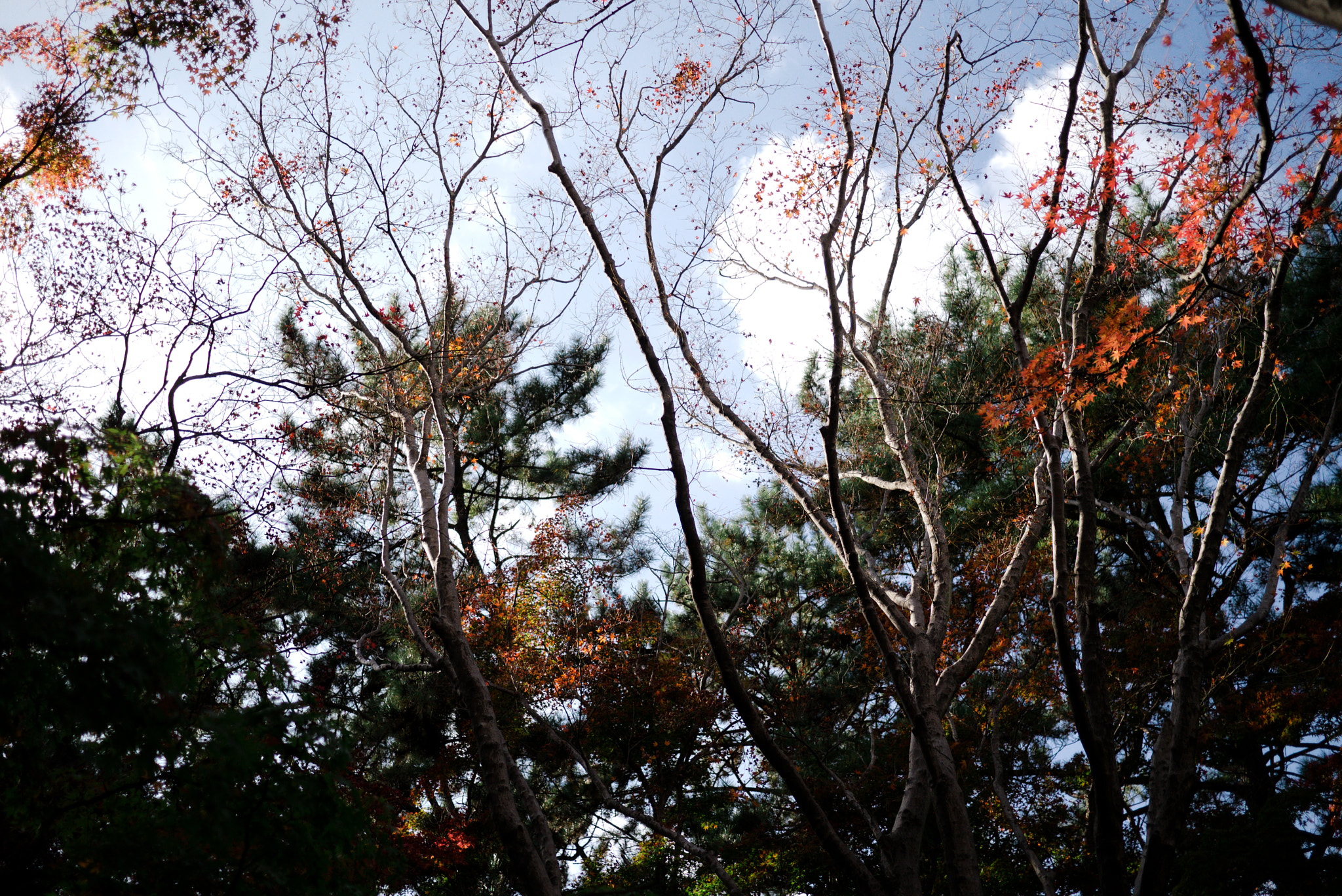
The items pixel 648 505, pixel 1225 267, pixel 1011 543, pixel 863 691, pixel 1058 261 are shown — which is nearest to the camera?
pixel 1225 267

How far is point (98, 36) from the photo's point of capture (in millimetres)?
6566

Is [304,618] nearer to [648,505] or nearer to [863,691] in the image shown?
[648,505]

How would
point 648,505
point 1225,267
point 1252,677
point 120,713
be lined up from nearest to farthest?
point 120,713
point 1225,267
point 1252,677
point 648,505

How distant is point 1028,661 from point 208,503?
31.3 ft

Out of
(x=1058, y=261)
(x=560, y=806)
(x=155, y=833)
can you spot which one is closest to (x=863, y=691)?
(x=560, y=806)

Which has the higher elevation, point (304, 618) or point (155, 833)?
point (304, 618)

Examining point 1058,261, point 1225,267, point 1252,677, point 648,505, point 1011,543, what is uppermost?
point 648,505

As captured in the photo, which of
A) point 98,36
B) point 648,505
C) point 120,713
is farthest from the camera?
point 648,505

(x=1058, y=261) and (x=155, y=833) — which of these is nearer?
(x=155, y=833)

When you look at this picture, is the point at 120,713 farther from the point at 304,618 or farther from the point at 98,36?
the point at 304,618

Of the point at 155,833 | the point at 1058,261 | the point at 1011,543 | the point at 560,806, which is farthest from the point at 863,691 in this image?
the point at 155,833

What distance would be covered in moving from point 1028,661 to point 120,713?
32.8 ft

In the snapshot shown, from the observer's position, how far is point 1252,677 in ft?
31.1

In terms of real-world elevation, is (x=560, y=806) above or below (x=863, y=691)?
below
